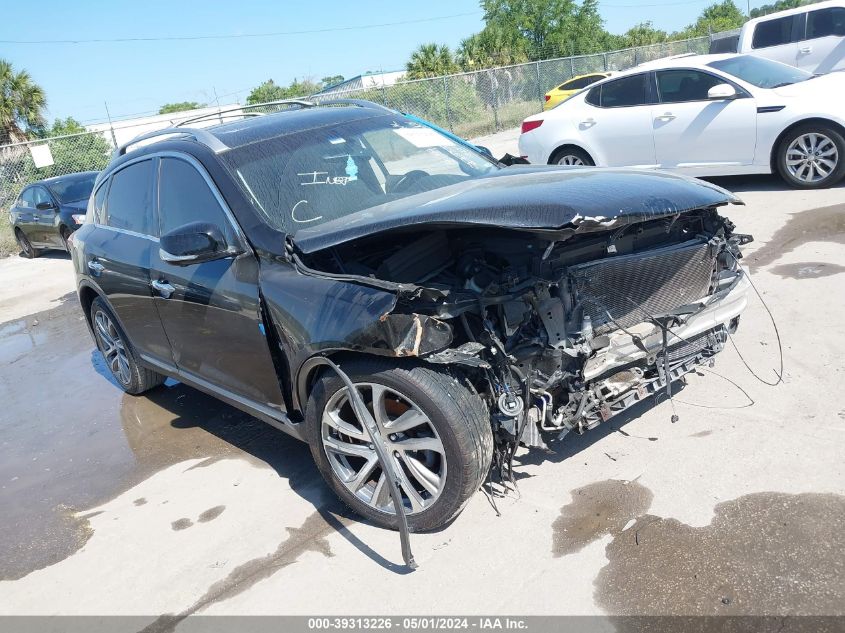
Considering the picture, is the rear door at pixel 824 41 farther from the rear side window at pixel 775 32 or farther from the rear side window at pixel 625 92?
the rear side window at pixel 625 92

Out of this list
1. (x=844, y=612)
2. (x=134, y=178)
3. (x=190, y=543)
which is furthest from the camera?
(x=134, y=178)

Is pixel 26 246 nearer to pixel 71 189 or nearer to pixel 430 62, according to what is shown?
pixel 71 189

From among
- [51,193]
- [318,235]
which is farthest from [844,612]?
[51,193]

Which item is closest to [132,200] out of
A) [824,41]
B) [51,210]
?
[51,210]

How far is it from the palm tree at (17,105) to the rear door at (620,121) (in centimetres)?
2598

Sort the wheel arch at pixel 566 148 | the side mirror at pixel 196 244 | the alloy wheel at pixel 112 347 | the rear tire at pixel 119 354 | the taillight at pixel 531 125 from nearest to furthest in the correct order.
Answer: the side mirror at pixel 196 244
the rear tire at pixel 119 354
the alloy wheel at pixel 112 347
the wheel arch at pixel 566 148
the taillight at pixel 531 125

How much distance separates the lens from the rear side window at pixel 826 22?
1324 cm

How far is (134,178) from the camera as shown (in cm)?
484

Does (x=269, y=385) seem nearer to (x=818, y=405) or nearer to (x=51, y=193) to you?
(x=818, y=405)

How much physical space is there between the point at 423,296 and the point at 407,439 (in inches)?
26.4

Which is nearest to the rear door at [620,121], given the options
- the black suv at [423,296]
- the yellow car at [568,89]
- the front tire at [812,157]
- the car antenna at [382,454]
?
the front tire at [812,157]

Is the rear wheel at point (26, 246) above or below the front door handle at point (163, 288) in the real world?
below

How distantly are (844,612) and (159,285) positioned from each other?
3808 mm

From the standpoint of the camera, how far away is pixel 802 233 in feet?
22.6
